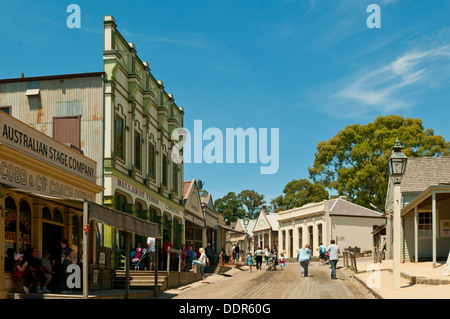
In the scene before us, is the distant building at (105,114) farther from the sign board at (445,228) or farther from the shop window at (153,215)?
the sign board at (445,228)

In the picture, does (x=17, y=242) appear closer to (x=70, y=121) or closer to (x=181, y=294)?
(x=181, y=294)

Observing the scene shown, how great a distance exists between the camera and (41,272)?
15.1 m

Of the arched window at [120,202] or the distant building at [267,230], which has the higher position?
the arched window at [120,202]

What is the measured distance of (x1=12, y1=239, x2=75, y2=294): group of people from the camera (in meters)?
14.6

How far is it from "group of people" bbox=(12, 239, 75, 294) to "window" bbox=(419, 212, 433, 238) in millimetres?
18893

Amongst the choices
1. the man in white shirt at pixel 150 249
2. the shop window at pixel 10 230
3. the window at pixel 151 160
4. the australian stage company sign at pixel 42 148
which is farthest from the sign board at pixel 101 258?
the window at pixel 151 160

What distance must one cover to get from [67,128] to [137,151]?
4.30 meters

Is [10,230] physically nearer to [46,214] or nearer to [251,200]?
[46,214]

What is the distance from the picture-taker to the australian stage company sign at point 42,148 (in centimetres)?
1455

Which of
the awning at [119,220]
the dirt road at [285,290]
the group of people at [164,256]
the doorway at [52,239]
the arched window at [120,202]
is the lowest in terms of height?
the dirt road at [285,290]

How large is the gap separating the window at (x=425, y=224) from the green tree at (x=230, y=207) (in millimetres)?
81176

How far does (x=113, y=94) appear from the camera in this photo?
2303cm

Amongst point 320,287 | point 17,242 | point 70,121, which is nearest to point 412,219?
point 320,287

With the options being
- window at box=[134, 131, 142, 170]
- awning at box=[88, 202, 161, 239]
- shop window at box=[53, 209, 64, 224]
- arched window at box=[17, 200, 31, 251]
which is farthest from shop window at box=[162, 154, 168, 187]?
arched window at box=[17, 200, 31, 251]
